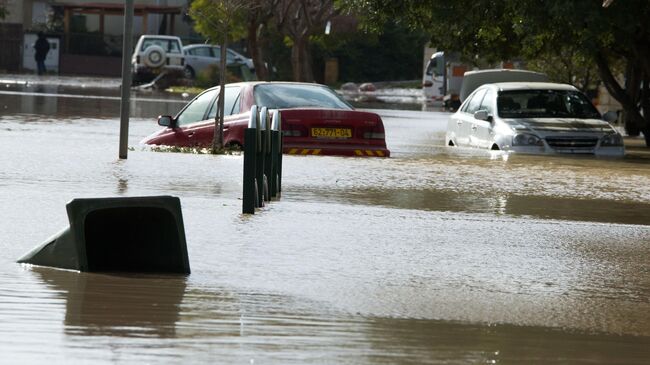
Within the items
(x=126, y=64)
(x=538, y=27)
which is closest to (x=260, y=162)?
(x=126, y=64)

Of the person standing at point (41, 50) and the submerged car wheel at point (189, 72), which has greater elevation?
the person standing at point (41, 50)

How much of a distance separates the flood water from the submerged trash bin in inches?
5.7

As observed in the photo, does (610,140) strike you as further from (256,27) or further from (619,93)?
(256,27)

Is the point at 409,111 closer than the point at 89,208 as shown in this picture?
No

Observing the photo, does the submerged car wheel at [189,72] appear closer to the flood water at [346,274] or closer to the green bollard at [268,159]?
the flood water at [346,274]

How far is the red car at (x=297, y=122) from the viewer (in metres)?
19.8

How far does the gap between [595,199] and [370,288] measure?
7419 millimetres

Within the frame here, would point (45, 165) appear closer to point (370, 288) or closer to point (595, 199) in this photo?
point (595, 199)

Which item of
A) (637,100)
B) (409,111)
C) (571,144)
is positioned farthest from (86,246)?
(409,111)

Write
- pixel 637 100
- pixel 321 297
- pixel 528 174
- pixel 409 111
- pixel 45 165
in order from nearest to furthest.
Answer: pixel 321 297, pixel 45 165, pixel 528 174, pixel 637 100, pixel 409 111

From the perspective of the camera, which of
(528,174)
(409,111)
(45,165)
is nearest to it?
(45,165)

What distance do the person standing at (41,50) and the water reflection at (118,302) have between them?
60.5m

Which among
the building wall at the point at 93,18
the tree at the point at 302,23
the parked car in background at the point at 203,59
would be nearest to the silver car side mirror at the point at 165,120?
the tree at the point at 302,23

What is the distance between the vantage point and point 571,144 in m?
22.7
